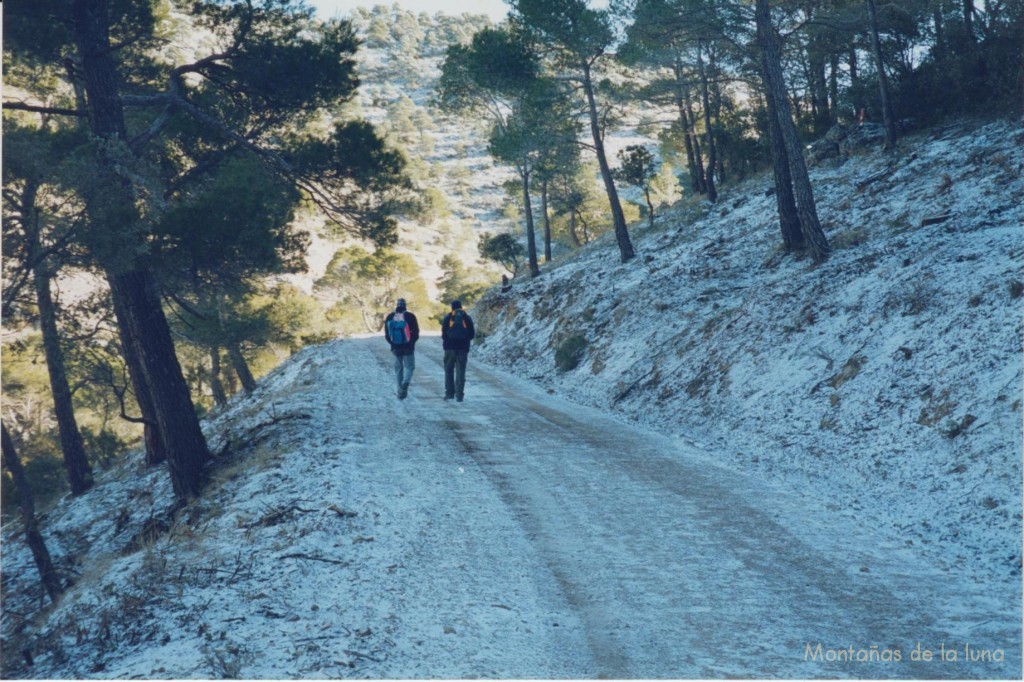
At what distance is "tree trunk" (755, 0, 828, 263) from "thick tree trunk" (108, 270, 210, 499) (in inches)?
509

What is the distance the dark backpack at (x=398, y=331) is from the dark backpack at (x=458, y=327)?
0.90m

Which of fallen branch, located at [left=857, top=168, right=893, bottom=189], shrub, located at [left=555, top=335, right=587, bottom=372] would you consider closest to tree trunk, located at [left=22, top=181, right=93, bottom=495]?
shrub, located at [left=555, top=335, right=587, bottom=372]

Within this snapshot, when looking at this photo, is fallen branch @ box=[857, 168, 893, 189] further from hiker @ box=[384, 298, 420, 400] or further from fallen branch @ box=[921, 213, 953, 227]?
hiker @ box=[384, 298, 420, 400]

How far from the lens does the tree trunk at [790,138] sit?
13.9 meters

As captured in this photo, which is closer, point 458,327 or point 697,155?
point 458,327

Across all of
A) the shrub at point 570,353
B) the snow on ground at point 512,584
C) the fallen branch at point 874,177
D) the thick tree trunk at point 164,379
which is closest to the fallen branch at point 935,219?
the fallen branch at point 874,177

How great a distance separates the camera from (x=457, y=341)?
45.6 ft

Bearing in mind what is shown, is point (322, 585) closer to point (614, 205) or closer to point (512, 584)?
point (512, 584)

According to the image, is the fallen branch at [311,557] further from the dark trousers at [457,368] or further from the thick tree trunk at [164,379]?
the dark trousers at [457,368]

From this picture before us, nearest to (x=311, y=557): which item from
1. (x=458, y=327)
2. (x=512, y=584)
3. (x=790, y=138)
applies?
(x=512, y=584)

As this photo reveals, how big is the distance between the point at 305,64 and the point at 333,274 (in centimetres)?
4288

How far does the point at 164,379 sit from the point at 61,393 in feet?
24.1

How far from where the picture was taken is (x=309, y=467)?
9.15 meters

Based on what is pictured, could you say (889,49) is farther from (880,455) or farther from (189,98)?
(189,98)
